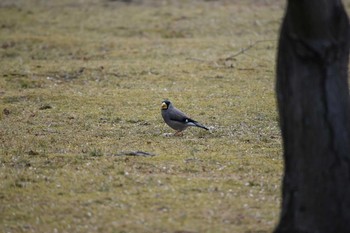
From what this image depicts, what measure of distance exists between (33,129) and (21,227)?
711 cm

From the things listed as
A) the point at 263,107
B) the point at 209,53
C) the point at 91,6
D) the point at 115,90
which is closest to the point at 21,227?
the point at 263,107

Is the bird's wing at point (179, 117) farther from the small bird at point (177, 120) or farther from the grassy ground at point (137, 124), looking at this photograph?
the grassy ground at point (137, 124)

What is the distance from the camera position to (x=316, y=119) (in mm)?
10297

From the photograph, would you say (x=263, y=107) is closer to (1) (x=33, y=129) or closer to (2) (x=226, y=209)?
(1) (x=33, y=129)

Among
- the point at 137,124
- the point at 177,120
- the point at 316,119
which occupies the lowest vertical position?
the point at 137,124

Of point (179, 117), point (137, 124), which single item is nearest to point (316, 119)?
point (179, 117)

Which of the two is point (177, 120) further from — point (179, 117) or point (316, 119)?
point (316, 119)

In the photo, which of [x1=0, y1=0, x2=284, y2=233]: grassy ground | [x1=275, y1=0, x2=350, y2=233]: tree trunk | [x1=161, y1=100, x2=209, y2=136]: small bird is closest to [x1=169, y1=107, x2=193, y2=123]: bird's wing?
[x1=161, y1=100, x2=209, y2=136]: small bird

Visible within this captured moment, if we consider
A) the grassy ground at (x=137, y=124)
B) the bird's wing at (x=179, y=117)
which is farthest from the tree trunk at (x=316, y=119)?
the bird's wing at (x=179, y=117)

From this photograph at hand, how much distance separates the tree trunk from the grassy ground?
0.88 metres

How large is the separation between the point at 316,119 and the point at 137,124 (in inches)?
342

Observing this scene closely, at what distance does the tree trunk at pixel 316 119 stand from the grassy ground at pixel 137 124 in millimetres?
879

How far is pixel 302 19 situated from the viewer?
10195mm

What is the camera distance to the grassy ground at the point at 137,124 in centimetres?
1164
